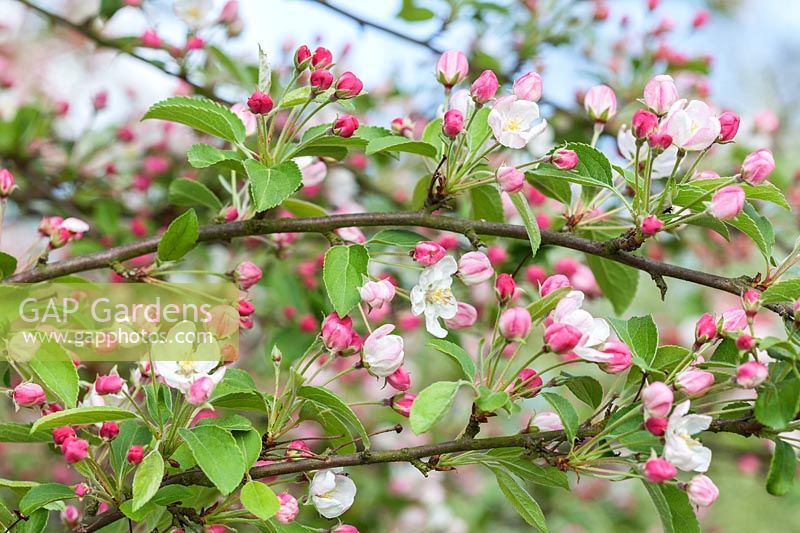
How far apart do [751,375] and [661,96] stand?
390 mm

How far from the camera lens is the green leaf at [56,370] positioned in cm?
103

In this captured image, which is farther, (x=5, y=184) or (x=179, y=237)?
(x=5, y=184)

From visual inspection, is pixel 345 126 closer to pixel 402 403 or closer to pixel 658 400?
pixel 402 403

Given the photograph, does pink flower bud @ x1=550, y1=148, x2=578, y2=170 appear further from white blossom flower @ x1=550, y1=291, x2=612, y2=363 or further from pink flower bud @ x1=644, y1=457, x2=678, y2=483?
pink flower bud @ x1=644, y1=457, x2=678, y2=483

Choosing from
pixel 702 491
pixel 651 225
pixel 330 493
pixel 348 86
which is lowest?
pixel 330 493

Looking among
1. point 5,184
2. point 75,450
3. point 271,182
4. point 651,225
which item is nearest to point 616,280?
point 651,225

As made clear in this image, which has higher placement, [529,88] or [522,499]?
[529,88]

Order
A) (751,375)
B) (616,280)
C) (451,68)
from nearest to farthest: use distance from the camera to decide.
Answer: (751,375)
(451,68)
(616,280)

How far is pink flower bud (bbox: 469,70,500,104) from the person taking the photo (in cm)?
106

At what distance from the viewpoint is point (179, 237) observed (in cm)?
110

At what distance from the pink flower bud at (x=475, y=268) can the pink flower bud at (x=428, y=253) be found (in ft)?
0.10

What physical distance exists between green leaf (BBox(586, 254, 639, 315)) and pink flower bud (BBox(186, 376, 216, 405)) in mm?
664

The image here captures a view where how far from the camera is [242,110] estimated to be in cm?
123

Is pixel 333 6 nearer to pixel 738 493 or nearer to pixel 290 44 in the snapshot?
pixel 290 44
